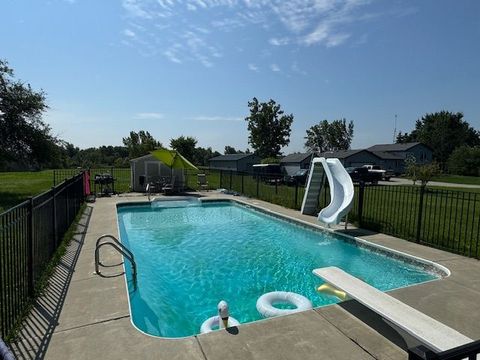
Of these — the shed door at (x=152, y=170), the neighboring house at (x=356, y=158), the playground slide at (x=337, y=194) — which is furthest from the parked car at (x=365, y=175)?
the playground slide at (x=337, y=194)

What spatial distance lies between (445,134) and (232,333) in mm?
72558

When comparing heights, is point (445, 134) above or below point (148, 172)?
above

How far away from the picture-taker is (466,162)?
148 ft

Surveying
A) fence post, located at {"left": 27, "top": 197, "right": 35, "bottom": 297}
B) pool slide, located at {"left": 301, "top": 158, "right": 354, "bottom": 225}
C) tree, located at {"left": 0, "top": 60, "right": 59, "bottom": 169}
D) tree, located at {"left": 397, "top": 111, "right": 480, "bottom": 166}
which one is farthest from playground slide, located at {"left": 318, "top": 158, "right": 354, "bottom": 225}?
tree, located at {"left": 397, "top": 111, "right": 480, "bottom": 166}

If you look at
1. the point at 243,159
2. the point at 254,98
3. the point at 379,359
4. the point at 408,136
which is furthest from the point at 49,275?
the point at 408,136

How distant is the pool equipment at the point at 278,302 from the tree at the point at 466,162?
49.5 metres

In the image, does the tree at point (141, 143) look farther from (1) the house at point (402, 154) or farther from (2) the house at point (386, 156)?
(1) the house at point (402, 154)

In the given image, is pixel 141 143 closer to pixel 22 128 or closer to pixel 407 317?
pixel 22 128

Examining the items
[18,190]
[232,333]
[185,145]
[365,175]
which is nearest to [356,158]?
[365,175]

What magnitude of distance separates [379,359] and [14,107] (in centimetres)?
1967

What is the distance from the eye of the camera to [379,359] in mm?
3180

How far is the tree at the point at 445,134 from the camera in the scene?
6341 cm

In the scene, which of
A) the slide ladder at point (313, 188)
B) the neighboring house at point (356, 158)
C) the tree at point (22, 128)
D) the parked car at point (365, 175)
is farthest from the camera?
the neighboring house at point (356, 158)

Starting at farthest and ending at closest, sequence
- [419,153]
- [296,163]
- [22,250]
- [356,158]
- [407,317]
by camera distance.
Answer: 1. [419,153]
2. [356,158]
3. [296,163]
4. [22,250]
5. [407,317]
